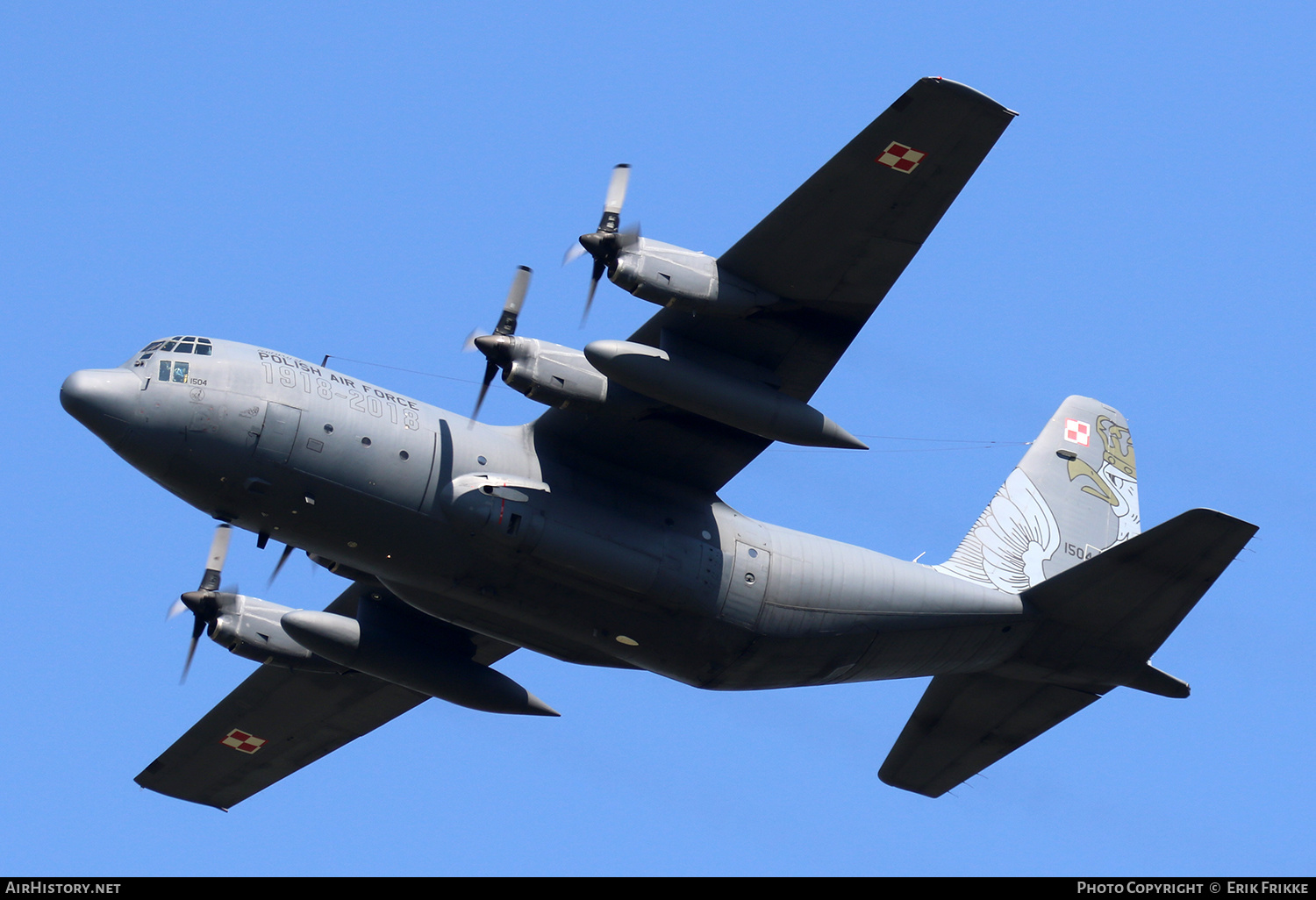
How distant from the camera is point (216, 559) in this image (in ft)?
77.0

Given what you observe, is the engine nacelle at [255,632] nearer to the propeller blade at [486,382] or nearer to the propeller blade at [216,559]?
the propeller blade at [216,559]

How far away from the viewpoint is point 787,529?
72.4ft

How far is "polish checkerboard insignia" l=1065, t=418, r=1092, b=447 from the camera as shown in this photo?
86.6ft

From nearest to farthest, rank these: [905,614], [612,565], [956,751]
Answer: [612,565] → [905,614] → [956,751]

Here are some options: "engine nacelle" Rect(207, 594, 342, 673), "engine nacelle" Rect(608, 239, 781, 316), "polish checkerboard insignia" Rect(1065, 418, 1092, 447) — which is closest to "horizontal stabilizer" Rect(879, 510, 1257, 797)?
"polish checkerboard insignia" Rect(1065, 418, 1092, 447)

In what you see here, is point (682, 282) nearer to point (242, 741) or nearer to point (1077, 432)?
point (1077, 432)

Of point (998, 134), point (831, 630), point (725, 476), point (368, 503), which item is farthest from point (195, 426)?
point (998, 134)

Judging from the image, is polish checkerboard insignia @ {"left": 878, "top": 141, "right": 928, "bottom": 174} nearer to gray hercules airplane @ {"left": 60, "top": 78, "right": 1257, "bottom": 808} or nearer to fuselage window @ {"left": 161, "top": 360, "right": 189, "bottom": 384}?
gray hercules airplane @ {"left": 60, "top": 78, "right": 1257, "bottom": 808}

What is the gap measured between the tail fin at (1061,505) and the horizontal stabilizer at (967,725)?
1907 mm

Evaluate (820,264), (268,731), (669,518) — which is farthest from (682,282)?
(268,731)

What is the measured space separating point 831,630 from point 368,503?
7.12m

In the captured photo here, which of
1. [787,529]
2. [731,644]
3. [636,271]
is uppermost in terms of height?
[636,271]

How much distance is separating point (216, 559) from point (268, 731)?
4.23 meters

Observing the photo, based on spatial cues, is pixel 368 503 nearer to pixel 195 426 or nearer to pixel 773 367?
pixel 195 426
